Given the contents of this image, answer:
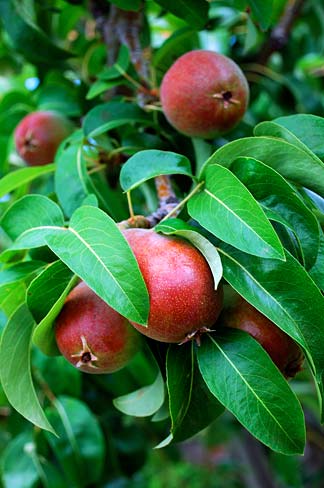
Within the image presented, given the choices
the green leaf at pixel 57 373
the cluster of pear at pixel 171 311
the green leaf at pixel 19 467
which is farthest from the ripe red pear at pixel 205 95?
the green leaf at pixel 19 467

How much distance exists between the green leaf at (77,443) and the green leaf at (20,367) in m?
0.46

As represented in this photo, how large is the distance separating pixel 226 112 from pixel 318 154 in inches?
6.2

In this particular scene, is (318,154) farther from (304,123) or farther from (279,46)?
(279,46)

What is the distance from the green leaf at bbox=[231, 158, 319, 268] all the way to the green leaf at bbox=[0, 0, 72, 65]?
0.61 metres

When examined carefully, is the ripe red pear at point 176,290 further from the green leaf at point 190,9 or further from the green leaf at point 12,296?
the green leaf at point 190,9

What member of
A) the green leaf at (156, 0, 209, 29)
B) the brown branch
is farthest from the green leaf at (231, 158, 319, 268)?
the brown branch

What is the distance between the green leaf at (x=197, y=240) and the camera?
56cm

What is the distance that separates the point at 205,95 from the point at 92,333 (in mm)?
340

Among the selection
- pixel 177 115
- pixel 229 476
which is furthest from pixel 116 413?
pixel 229 476

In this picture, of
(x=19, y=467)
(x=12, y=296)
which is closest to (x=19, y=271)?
(x=12, y=296)

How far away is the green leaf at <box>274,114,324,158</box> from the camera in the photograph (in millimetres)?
649

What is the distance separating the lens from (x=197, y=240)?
593mm

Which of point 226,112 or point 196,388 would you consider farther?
point 226,112

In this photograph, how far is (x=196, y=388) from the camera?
0.64 meters
